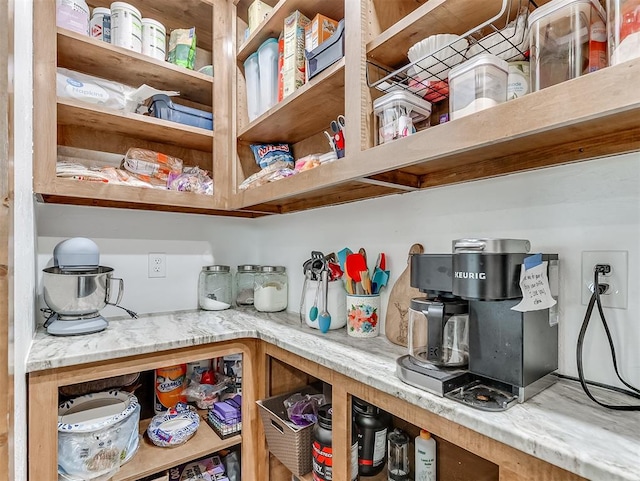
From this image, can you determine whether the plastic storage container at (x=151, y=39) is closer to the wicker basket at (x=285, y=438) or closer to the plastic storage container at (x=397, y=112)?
the plastic storage container at (x=397, y=112)

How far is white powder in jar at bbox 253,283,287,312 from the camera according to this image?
168cm

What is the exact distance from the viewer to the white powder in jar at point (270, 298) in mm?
1679

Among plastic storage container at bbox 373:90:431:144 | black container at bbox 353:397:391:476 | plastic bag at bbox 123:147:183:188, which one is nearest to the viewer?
plastic storage container at bbox 373:90:431:144

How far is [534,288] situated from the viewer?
72 centimetres

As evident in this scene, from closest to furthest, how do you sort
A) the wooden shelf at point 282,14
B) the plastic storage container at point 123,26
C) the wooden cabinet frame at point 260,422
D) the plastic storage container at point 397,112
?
the wooden cabinet frame at point 260,422
the plastic storage container at point 397,112
the wooden shelf at point 282,14
the plastic storage container at point 123,26

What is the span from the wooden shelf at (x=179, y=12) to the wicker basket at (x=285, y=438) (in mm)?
1761

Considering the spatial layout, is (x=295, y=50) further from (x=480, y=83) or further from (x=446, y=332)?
(x=446, y=332)

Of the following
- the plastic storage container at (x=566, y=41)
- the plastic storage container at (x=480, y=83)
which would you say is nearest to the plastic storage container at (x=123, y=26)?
the plastic storage container at (x=480, y=83)

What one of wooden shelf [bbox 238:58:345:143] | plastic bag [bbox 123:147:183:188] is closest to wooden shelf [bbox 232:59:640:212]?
wooden shelf [bbox 238:58:345:143]

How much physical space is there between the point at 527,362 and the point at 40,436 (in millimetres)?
1317

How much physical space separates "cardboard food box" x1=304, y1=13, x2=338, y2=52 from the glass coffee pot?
0.97m

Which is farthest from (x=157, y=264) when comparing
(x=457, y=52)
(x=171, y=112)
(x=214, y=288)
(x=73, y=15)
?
(x=457, y=52)

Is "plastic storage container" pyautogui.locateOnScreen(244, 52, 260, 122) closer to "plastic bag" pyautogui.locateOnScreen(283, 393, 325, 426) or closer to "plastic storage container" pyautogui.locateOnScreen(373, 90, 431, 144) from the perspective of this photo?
"plastic storage container" pyautogui.locateOnScreen(373, 90, 431, 144)

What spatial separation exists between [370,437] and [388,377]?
344mm
